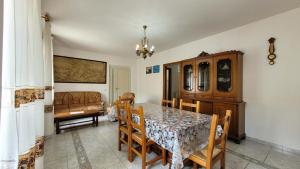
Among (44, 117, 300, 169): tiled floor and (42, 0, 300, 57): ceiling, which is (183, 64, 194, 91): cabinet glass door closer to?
(42, 0, 300, 57): ceiling

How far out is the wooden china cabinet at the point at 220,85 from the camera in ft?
8.81

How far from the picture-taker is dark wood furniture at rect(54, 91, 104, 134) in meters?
3.62

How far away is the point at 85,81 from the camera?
5.07 m

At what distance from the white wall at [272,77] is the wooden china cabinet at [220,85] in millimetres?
194

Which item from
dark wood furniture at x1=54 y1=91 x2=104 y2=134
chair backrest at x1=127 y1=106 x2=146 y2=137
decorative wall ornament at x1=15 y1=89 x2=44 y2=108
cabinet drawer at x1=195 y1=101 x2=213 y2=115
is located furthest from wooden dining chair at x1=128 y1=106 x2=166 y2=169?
dark wood furniture at x1=54 y1=91 x2=104 y2=134

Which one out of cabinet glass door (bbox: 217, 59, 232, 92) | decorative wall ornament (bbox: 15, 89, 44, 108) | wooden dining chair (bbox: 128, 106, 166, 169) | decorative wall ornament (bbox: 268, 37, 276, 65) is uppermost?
decorative wall ornament (bbox: 268, 37, 276, 65)

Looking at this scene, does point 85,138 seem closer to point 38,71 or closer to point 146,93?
point 38,71

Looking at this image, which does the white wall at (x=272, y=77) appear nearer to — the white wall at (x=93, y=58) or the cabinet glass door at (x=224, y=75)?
the cabinet glass door at (x=224, y=75)

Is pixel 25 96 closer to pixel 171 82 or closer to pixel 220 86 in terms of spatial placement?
pixel 220 86

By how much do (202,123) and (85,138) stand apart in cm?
254

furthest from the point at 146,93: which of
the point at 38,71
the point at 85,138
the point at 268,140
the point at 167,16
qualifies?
the point at 38,71

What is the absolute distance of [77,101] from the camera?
4.58 meters

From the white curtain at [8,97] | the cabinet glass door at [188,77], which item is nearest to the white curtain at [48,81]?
the white curtain at [8,97]

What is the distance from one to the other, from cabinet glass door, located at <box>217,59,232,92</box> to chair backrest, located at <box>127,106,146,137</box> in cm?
205
